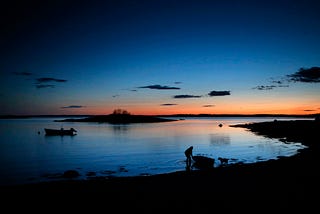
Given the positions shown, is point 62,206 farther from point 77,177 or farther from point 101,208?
point 77,177

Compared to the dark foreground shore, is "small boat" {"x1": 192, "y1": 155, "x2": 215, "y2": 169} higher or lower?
lower

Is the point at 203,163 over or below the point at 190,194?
below

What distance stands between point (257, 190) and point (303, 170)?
5.98m

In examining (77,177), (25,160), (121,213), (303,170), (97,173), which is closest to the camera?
(121,213)

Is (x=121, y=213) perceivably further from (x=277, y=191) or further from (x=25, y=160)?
(x=25, y=160)

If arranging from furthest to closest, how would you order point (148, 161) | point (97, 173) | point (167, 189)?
point (148, 161)
point (97, 173)
point (167, 189)

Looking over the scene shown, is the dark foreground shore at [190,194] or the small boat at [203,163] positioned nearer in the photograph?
the dark foreground shore at [190,194]

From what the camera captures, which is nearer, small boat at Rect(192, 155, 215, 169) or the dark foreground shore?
the dark foreground shore

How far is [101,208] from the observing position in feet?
32.1

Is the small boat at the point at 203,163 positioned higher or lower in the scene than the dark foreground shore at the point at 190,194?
lower

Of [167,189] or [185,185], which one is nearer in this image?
[167,189]

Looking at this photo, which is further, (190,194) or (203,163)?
(203,163)

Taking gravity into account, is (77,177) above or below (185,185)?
below

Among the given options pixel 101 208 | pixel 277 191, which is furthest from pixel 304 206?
pixel 101 208
